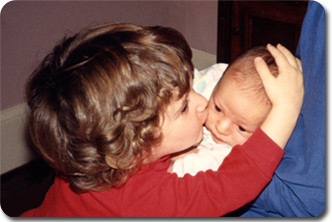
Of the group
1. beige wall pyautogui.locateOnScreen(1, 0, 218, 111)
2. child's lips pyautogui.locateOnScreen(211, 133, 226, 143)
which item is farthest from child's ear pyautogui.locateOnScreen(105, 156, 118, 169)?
beige wall pyautogui.locateOnScreen(1, 0, 218, 111)

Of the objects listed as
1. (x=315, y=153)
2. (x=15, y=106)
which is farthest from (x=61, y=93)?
(x=15, y=106)

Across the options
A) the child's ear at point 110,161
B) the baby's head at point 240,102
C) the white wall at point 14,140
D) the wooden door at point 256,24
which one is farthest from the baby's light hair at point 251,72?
the white wall at point 14,140

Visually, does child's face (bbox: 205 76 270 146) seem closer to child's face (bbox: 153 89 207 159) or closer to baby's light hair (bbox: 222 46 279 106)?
baby's light hair (bbox: 222 46 279 106)

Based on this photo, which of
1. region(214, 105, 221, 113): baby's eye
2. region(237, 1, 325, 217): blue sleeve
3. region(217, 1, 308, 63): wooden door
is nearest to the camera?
region(237, 1, 325, 217): blue sleeve

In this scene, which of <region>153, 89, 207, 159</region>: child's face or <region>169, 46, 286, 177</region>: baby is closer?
<region>153, 89, 207, 159</region>: child's face

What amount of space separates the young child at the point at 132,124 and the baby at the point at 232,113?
0.33 feet

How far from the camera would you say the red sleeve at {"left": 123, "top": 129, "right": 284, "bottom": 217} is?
2.98 feet

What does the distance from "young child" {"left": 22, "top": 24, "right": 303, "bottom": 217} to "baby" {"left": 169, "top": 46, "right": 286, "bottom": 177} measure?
4.0 inches

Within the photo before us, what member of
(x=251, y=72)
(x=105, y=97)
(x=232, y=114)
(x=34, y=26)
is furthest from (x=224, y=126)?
(x=34, y=26)

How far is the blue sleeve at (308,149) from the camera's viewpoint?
88cm

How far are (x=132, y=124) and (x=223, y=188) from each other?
239mm

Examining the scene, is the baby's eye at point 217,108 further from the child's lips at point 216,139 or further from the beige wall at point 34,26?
the beige wall at point 34,26

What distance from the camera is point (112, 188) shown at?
38.1 inches

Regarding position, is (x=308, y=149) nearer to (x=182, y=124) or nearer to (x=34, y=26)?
(x=182, y=124)
